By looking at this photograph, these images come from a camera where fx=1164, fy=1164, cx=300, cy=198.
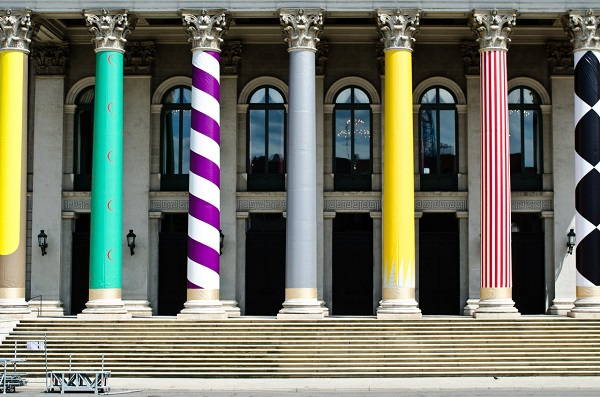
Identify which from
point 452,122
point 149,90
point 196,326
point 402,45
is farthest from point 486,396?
point 149,90

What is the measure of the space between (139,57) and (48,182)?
600cm

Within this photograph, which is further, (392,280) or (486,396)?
(392,280)

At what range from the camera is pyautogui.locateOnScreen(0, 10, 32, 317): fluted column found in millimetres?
39562

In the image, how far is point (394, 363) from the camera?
117 ft

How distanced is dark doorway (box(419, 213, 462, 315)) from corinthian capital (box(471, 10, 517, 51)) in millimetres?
8248

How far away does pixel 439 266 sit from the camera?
149 ft

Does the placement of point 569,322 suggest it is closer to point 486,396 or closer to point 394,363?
point 394,363

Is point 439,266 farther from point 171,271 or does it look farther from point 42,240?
point 42,240

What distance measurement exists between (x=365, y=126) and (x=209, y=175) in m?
8.68

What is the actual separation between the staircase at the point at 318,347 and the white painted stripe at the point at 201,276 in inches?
60.5

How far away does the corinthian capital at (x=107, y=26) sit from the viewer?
40.0 m

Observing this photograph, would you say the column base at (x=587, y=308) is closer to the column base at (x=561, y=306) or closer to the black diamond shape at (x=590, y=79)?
the column base at (x=561, y=306)

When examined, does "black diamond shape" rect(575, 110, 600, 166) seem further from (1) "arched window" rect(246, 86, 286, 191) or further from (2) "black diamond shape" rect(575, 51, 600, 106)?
(1) "arched window" rect(246, 86, 286, 191)

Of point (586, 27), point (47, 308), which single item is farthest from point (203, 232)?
point (586, 27)
